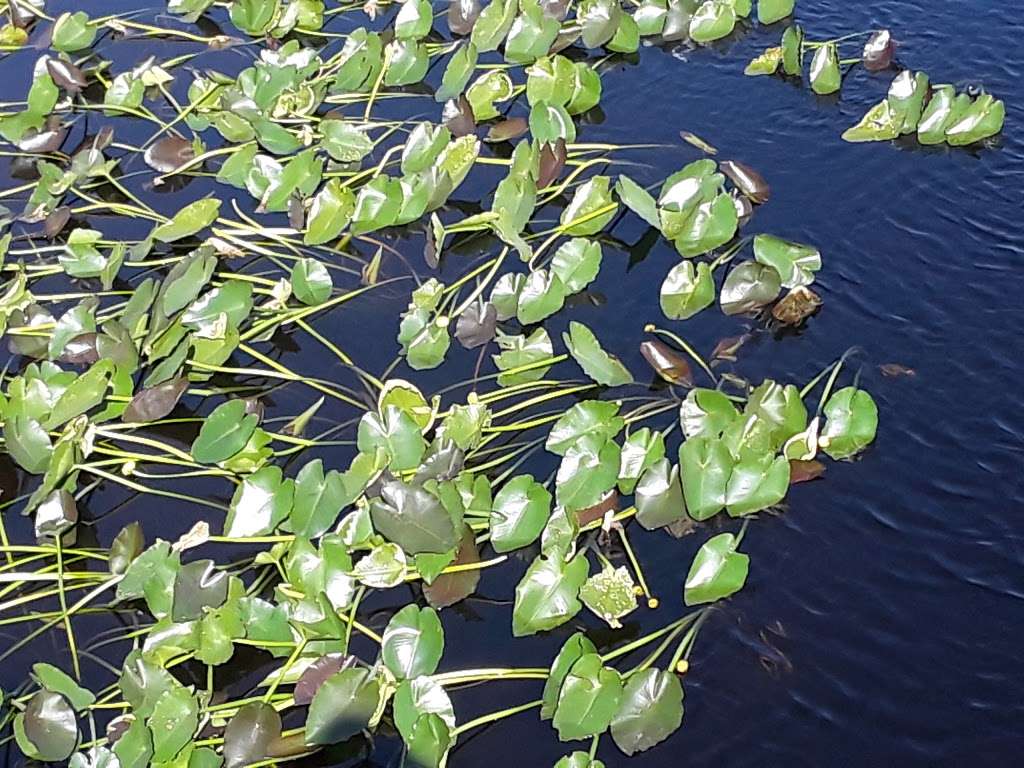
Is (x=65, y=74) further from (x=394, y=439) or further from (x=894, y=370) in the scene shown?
(x=894, y=370)

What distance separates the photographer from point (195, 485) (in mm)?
3953

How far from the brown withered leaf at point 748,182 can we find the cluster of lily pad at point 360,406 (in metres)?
0.02

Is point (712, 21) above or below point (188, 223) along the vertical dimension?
above

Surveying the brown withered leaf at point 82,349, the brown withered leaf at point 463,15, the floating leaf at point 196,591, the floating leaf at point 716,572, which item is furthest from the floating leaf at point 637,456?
the brown withered leaf at point 463,15

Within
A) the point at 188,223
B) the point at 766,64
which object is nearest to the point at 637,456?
the point at 188,223

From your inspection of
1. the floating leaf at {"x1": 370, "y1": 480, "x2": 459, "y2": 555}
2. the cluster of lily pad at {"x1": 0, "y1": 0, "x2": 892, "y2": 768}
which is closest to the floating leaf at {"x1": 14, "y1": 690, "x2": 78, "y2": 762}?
the cluster of lily pad at {"x1": 0, "y1": 0, "x2": 892, "y2": 768}

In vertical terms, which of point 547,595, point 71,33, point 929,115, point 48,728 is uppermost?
point 929,115

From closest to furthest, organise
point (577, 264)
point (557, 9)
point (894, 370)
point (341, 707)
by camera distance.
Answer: point (341, 707) < point (894, 370) < point (577, 264) < point (557, 9)

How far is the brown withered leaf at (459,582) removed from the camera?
339cm

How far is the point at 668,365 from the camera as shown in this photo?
406 cm

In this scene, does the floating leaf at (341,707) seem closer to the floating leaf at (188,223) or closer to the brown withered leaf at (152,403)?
the brown withered leaf at (152,403)

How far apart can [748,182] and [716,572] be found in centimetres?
208

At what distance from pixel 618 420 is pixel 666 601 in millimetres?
655

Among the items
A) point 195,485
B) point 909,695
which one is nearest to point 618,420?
point 909,695
